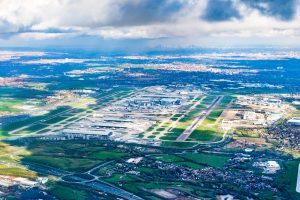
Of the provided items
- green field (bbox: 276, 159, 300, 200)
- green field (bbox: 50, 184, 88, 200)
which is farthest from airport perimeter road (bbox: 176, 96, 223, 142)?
green field (bbox: 50, 184, 88, 200)

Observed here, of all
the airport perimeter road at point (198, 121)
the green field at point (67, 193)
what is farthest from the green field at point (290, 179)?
the green field at point (67, 193)

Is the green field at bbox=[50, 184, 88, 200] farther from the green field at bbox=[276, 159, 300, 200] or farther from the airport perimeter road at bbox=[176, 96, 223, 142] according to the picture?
the airport perimeter road at bbox=[176, 96, 223, 142]

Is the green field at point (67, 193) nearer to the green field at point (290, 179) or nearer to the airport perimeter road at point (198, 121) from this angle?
the green field at point (290, 179)

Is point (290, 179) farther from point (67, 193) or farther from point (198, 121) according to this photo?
point (198, 121)

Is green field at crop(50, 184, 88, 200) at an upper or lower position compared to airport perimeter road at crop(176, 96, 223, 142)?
lower

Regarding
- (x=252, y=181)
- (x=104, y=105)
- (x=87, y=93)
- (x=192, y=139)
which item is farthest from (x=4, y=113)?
(x=252, y=181)

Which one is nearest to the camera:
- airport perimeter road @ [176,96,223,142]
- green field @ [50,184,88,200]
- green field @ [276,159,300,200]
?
green field @ [50,184,88,200]

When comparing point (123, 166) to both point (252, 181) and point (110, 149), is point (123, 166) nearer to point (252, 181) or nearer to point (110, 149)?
point (110, 149)

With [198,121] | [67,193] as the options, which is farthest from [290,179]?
[198,121]
